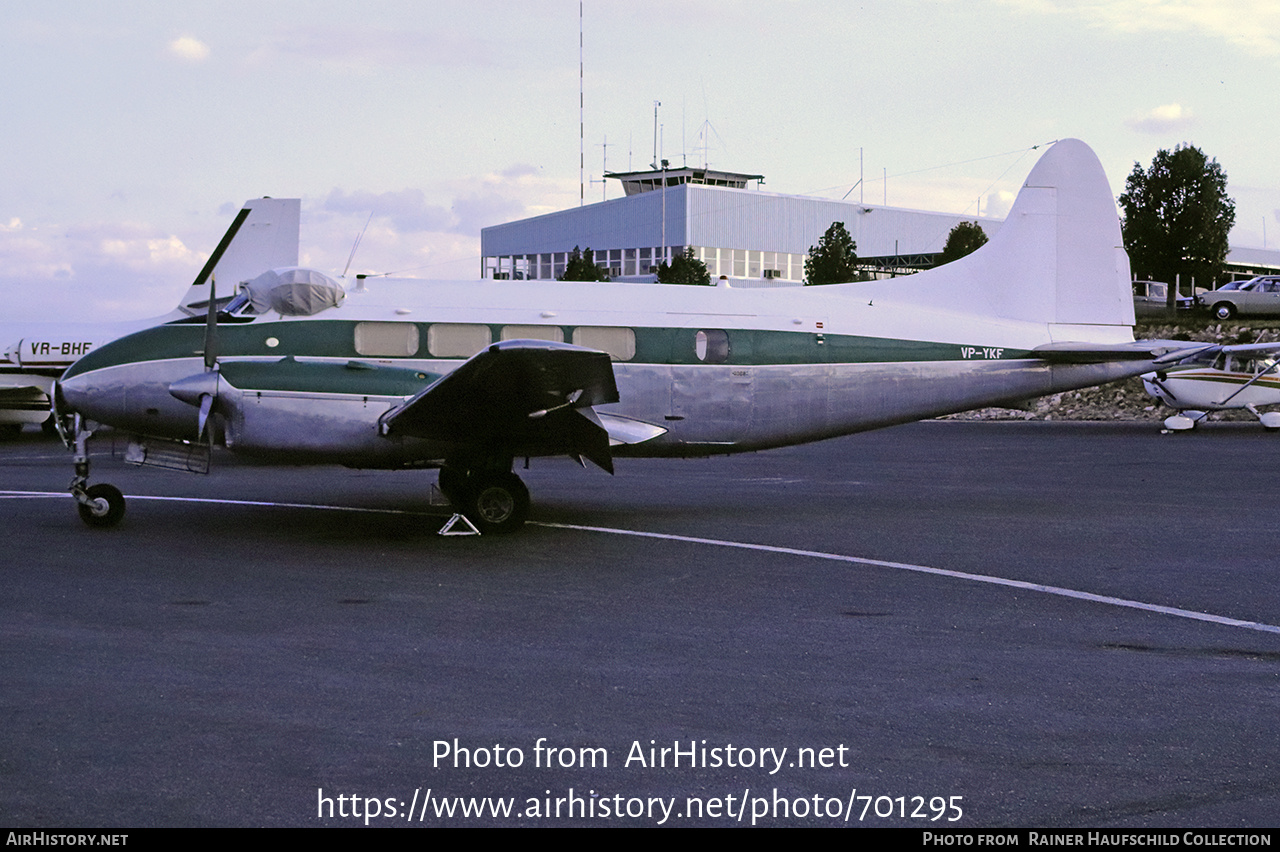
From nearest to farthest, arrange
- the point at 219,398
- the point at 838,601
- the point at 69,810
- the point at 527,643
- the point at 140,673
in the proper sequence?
1. the point at 69,810
2. the point at 140,673
3. the point at 527,643
4. the point at 838,601
5. the point at 219,398

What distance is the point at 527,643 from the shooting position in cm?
793

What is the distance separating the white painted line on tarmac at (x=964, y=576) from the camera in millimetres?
8906

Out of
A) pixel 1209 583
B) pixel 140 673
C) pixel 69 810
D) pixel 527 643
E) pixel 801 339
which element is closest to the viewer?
pixel 69 810

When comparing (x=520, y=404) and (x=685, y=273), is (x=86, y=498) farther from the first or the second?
(x=685, y=273)

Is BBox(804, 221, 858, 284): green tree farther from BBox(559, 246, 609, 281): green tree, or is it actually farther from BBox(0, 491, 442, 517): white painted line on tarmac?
BBox(0, 491, 442, 517): white painted line on tarmac

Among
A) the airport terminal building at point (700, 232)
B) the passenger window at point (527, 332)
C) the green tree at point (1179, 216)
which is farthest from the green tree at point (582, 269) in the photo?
the passenger window at point (527, 332)

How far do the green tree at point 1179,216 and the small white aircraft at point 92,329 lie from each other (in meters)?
42.3

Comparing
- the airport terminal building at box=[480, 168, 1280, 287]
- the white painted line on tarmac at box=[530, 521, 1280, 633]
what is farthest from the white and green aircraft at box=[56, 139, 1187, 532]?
the airport terminal building at box=[480, 168, 1280, 287]

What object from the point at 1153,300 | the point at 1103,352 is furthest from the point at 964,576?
the point at 1153,300

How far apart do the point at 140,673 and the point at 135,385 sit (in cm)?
672

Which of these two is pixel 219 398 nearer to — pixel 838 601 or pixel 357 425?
pixel 357 425

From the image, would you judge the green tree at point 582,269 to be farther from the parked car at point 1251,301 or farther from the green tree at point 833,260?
the parked car at point 1251,301

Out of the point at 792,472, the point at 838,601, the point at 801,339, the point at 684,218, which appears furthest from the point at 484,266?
the point at 838,601

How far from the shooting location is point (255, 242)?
90.7 feet
